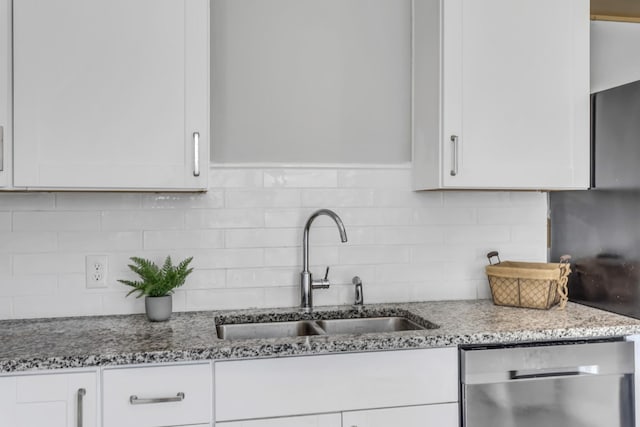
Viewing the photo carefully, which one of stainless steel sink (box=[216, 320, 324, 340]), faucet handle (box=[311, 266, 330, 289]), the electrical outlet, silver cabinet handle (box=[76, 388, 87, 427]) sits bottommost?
silver cabinet handle (box=[76, 388, 87, 427])

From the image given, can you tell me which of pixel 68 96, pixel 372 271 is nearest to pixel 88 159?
pixel 68 96

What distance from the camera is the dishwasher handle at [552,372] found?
1809 mm

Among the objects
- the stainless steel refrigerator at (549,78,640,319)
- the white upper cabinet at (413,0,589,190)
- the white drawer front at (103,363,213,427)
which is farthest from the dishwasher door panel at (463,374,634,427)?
the white drawer front at (103,363,213,427)

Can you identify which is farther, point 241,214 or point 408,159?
point 408,159

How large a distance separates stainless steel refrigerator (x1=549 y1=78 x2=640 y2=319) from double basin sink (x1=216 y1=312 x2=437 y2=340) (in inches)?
31.6

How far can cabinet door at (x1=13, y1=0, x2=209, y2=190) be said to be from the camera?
1.76m

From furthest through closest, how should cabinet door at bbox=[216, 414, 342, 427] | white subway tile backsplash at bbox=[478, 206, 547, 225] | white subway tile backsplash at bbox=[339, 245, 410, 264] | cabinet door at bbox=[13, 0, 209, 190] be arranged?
white subway tile backsplash at bbox=[478, 206, 547, 225] < white subway tile backsplash at bbox=[339, 245, 410, 264] < cabinet door at bbox=[13, 0, 209, 190] < cabinet door at bbox=[216, 414, 342, 427]

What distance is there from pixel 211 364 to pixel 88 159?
2.53 ft

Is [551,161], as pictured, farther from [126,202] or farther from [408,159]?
[126,202]

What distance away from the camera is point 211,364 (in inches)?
64.1

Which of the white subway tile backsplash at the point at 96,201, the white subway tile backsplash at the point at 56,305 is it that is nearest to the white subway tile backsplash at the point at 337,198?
the white subway tile backsplash at the point at 96,201

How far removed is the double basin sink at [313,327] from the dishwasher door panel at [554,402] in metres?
0.37

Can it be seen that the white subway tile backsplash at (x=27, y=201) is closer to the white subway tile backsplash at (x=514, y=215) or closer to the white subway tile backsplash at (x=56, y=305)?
the white subway tile backsplash at (x=56, y=305)

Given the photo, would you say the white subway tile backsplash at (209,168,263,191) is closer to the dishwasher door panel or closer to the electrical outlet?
the electrical outlet
